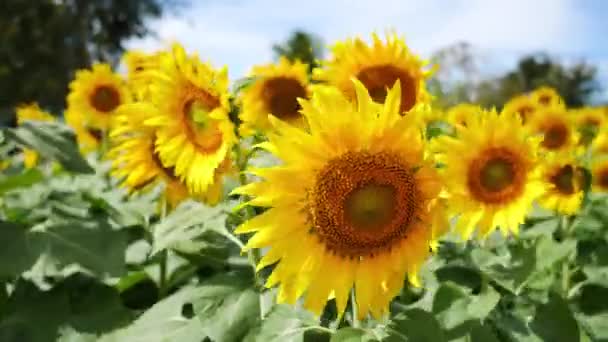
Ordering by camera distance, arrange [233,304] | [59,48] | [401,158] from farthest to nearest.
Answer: [59,48], [233,304], [401,158]

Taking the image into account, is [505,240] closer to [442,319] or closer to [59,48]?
[442,319]

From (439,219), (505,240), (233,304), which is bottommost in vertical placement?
(505,240)

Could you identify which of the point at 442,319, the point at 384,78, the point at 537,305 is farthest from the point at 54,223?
the point at 537,305

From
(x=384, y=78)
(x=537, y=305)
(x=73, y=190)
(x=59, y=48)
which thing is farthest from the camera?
(x=59, y=48)

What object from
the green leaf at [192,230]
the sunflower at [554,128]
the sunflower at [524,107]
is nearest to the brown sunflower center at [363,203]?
the green leaf at [192,230]

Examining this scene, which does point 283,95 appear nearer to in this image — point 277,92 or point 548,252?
point 277,92

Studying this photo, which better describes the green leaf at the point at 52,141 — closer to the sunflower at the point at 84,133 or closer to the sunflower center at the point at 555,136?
the sunflower at the point at 84,133

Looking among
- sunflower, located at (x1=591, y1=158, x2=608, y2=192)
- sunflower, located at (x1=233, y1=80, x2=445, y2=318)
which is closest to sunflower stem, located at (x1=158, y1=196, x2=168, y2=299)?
sunflower, located at (x1=233, y1=80, x2=445, y2=318)

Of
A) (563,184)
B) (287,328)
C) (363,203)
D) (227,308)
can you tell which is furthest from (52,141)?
(563,184)
